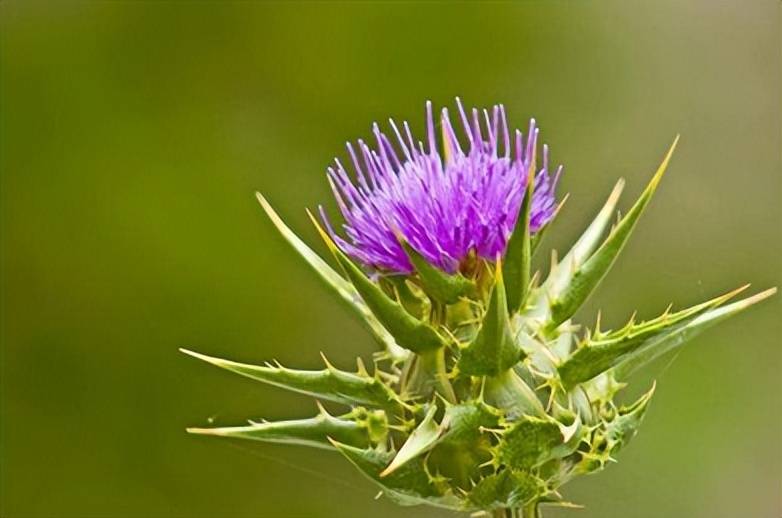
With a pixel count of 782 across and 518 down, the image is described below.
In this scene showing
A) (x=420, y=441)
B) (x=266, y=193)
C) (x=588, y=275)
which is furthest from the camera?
(x=266, y=193)

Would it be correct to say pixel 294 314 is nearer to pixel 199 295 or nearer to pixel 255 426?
pixel 199 295

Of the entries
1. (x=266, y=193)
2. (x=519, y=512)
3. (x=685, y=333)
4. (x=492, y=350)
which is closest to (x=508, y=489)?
(x=519, y=512)

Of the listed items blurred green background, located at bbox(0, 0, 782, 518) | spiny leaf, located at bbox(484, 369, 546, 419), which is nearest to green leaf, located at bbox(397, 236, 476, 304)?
spiny leaf, located at bbox(484, 369, 546, 419)

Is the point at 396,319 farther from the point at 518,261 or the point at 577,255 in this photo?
the point at 577,255

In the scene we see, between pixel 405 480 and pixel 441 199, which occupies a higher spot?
pixel 441 199

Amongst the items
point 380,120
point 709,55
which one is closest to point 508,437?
point 709,55

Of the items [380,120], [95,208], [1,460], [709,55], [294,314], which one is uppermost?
[709,55]

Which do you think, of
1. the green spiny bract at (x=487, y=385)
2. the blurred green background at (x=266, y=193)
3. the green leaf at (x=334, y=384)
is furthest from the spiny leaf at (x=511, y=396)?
the blurred green background at (x=266, y=193)
